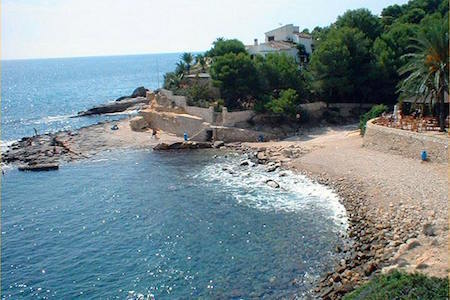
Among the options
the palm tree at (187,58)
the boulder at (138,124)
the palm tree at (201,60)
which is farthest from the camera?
the palm tree at (201,60)

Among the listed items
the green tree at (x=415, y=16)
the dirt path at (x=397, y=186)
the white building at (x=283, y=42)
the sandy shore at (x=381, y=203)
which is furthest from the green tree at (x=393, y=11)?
the sandy shore at (x=381, y=203)

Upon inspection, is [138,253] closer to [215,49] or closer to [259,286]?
[259,286]

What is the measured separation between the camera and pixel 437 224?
2378 cm

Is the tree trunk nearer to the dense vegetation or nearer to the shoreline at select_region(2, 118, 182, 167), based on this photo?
the dense vegetation

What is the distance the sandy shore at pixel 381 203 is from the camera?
2116 centimetres

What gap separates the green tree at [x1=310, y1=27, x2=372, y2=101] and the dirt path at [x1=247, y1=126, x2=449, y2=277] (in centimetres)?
894

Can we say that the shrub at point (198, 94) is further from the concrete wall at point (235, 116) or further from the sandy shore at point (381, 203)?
the sandy shore at point (381, 203)

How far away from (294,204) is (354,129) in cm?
1949

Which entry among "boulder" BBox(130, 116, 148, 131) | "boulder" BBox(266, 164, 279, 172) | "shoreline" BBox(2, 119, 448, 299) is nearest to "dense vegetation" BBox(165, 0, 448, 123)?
"shoreline" BBox(2, 119, 448, 299)

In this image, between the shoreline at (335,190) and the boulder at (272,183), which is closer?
the shoreline at (335,190)

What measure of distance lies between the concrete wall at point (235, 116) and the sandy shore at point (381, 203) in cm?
720

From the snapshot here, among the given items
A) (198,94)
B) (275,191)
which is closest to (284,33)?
(198,94)

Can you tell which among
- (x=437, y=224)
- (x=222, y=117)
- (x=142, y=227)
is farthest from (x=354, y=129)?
(x=142, y=227)

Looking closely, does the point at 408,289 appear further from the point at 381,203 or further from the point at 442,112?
the point at 442,112
